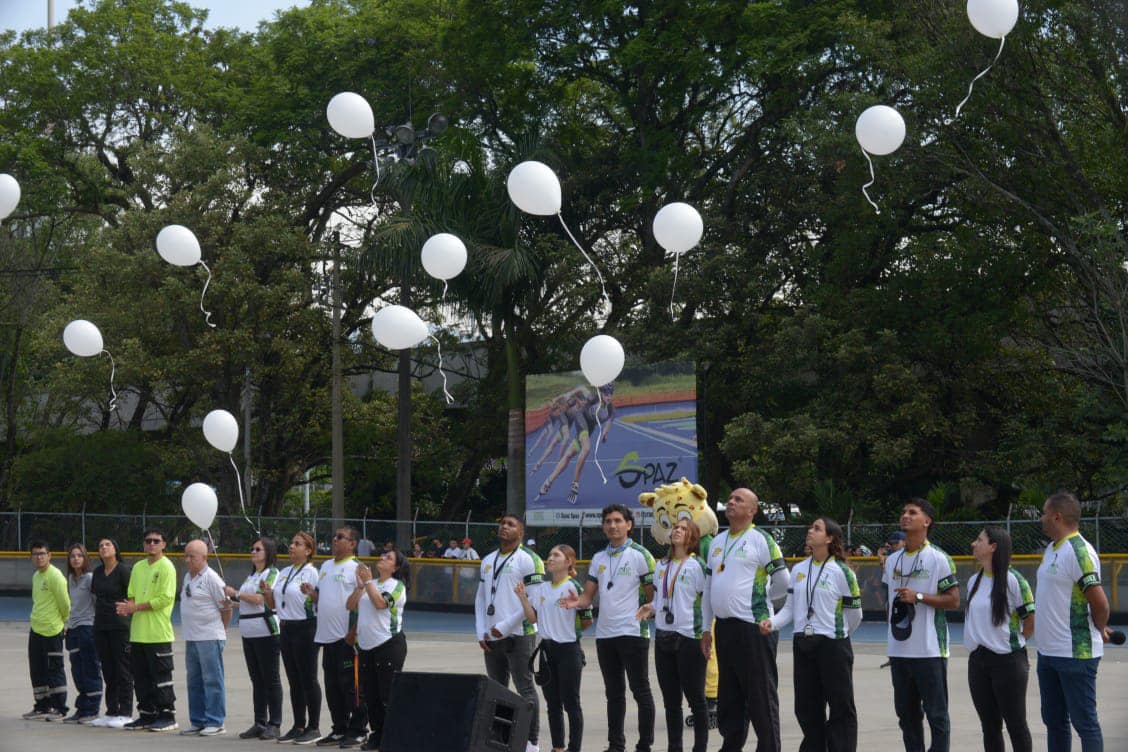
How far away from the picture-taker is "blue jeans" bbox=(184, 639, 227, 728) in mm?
11766

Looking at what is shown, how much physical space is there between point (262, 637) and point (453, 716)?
4.58 m

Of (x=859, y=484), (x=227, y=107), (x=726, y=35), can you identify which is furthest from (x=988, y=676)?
(x=227, y=107)

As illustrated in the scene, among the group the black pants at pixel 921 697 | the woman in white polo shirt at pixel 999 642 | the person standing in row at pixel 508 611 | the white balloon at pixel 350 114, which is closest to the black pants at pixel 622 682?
the person standing in row at pixel 508 611

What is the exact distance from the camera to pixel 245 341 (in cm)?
3241

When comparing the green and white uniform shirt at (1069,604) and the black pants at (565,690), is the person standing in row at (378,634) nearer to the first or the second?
the black pants at (565,690)

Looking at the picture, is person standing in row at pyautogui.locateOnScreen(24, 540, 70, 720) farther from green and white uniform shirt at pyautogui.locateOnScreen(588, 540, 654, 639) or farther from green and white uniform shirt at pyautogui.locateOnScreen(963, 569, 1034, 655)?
green and white uniform shirt at pyautogui.locateOnScreen(963, 569, 1034, 655)

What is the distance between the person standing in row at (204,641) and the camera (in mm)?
11773

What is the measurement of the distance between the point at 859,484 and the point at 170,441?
17.5 m

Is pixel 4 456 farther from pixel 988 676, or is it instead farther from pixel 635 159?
pixel 988 676

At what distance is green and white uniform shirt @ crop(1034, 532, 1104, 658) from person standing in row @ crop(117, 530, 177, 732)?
7.25m

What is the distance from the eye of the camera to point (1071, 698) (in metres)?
7.61

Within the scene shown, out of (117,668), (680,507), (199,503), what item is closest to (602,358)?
(680,507)

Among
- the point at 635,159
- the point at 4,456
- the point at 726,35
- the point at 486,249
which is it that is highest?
the point at 726,35

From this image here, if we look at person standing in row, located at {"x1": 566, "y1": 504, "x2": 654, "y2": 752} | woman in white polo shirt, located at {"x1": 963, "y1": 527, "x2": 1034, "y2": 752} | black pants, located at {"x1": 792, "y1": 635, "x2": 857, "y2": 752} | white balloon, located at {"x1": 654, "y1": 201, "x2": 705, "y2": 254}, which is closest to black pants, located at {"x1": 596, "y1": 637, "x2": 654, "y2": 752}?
person standing in row, located at {"x1": 566, "y1": 504, "x2": 654, "y2": 752}
